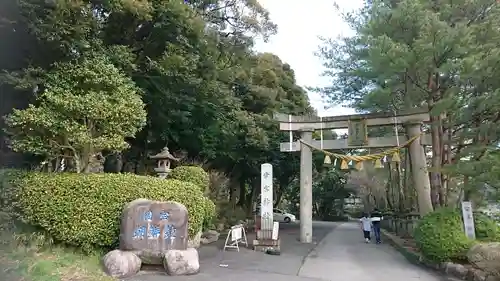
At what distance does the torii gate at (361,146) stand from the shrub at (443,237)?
2.14m

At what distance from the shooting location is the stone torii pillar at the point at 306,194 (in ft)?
49.1

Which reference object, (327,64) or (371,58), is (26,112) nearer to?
(371,58)

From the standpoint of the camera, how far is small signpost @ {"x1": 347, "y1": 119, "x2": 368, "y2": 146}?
46.9 ft

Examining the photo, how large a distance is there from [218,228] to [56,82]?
33.7 ft

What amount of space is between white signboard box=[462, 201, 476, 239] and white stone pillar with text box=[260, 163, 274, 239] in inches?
228

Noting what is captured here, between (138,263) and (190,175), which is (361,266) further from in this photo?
(138,263)

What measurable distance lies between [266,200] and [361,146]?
4.27 m

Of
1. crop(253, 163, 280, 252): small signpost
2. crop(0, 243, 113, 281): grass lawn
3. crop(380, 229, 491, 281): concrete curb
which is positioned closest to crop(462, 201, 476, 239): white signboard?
crop(380, 229, 491, 281): concrete curb

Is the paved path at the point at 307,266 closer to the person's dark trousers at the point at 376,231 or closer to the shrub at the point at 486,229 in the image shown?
the shrub at the point at 486,229

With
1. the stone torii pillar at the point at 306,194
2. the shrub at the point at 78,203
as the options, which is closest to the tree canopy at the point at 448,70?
the stone torii pillar at the point at 306,194

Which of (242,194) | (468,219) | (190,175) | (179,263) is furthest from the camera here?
(242,194)

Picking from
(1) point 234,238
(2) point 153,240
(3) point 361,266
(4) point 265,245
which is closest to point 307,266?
(3) point 361,266

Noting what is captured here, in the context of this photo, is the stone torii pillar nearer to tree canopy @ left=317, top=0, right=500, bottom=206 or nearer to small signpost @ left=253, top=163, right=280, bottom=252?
small signpost @ left=253, top=163, right=280, bottom=252

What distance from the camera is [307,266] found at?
1011 cm
